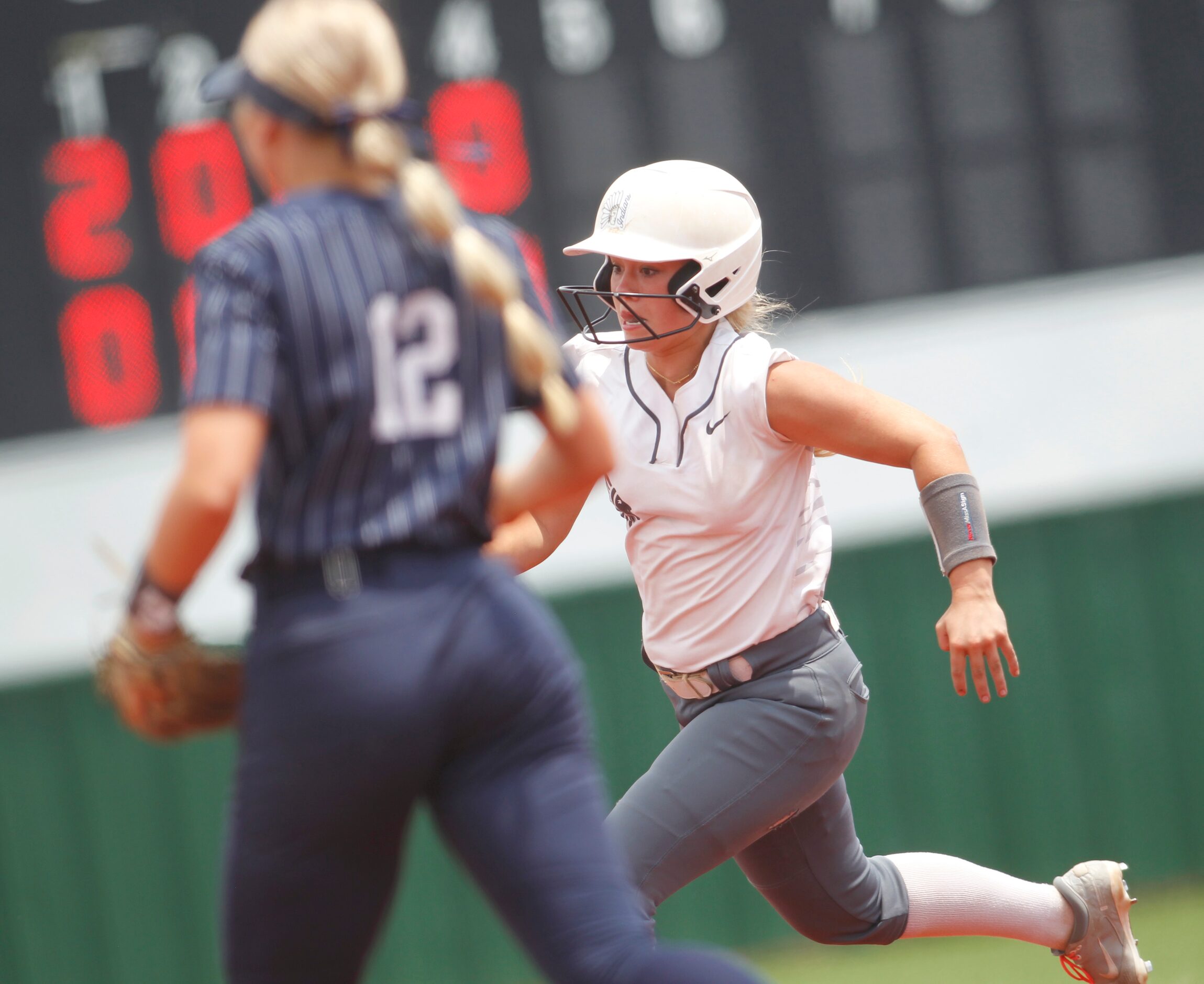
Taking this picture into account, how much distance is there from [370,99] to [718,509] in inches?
45.3

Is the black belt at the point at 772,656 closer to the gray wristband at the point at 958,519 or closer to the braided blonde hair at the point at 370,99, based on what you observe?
the gray wristband at the point at 958,519

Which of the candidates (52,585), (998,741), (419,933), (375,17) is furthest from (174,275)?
(375,17)

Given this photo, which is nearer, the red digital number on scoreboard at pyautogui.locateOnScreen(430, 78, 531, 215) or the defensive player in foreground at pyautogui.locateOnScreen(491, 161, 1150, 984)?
the defensive player in foreground at pyautogui.locateOnScreen(491, 161, 1150, 984)

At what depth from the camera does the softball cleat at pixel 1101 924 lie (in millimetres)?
3027

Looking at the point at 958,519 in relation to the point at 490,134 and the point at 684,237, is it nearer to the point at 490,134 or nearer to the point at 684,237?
the point at 684,237

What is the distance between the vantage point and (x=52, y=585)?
543cm

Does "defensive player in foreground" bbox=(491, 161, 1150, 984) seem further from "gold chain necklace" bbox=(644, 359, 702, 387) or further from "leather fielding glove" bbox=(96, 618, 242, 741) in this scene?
"leather fielding glove" bbox=(96, 618, 242, 741)

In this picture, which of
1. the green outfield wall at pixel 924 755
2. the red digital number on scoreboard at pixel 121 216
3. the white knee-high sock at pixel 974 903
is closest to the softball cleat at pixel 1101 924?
the white knee-high sock at pixel 974 903

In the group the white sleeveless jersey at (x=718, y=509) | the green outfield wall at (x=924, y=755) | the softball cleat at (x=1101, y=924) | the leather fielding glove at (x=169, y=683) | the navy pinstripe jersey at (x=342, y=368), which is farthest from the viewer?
the green outfield wall at (x=924, y=755)

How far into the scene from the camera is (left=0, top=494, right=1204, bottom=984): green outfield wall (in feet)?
17.6

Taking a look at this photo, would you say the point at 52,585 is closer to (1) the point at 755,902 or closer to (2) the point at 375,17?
(1) the point at 755,902

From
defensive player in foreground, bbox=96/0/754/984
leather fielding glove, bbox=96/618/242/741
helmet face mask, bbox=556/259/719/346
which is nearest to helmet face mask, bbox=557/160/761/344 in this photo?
helmet face mask, bbox=556/259/719/346

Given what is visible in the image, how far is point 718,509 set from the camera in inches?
103

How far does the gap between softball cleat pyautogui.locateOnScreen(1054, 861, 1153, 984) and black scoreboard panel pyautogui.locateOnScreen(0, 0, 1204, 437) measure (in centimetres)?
269
